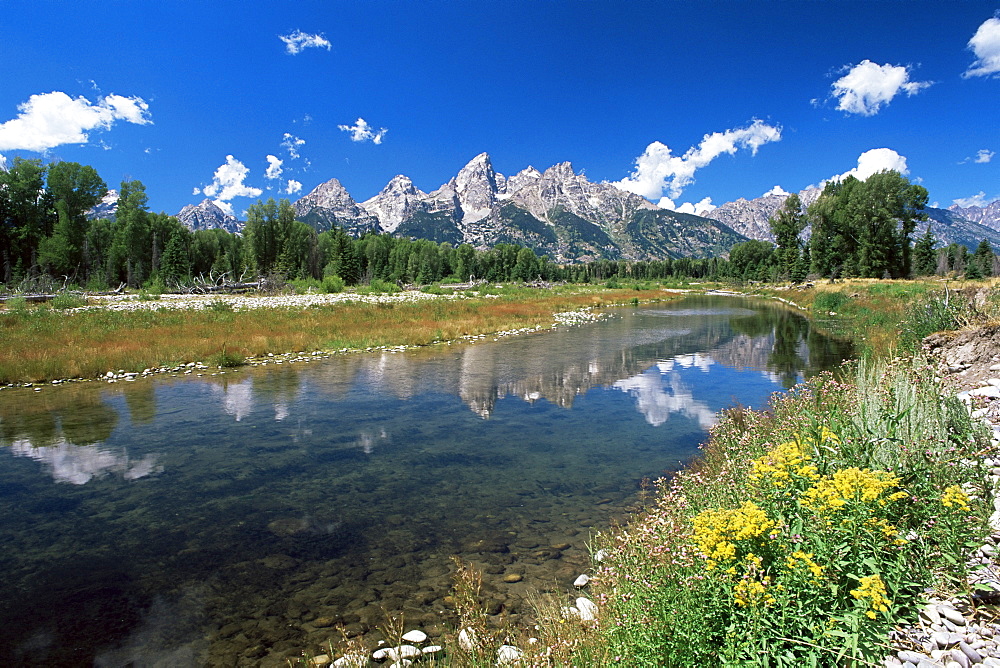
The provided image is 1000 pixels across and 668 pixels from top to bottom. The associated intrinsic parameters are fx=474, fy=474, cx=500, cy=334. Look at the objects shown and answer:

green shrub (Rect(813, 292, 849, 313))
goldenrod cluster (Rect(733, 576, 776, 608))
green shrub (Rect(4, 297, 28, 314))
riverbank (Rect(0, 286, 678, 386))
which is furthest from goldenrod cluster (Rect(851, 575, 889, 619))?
green shrub (Rect(813, 292, 849, 313))

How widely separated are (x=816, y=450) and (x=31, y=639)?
8791 millimetres

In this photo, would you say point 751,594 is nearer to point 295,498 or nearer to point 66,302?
point 295,498

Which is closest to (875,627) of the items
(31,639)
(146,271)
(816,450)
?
(816,450)

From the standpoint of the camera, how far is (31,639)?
198 inches

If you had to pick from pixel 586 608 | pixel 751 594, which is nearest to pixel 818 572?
pixel 751 594

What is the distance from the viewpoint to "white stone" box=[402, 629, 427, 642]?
486 centimetres

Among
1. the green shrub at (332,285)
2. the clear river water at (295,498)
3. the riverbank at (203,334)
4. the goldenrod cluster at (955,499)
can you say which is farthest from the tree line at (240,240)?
the goldenrod cluster at (955,499)

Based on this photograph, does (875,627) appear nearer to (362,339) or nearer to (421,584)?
(421,584)

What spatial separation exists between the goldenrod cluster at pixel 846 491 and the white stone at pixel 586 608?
224 cm

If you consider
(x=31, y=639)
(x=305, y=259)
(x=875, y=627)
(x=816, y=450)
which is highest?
(x=305, y=259)

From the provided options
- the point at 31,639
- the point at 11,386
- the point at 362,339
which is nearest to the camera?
the point at 31,639

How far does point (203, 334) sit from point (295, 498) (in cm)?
2069

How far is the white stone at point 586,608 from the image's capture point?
4.68 meters

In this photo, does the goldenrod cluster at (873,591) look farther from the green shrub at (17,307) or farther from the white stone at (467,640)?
the green shrub at (17,307)
